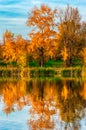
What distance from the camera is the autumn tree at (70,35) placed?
68.1m

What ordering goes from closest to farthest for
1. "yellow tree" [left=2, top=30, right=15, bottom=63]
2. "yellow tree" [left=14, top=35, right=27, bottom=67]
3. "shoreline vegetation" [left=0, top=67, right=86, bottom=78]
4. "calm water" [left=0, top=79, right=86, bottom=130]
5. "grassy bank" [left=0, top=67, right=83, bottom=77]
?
"calm water" [left=0, top=79, right=86, bottom=130] → "shoreline vegetation" [left=0, top=67, right=86, bottom=78] → "grassy bank" [left=0, top=67, right=83, bottom=77] → "yellow tree" [left=14, top=35, right=27, bottom=67] → "yellow tree" [left=2, top=30, right=15, bottom=63]

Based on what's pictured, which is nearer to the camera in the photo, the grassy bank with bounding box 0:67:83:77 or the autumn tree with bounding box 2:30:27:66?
the grassy bank with bounding box 0:67:83:77

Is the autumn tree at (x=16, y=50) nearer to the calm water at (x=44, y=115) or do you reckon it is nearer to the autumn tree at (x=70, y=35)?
the autumn tree at (x=70, y=35)

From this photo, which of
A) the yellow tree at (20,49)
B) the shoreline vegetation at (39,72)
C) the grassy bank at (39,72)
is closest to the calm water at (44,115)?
the shoreline vegetation at (39,72)

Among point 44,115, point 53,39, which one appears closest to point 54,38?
point 53,39

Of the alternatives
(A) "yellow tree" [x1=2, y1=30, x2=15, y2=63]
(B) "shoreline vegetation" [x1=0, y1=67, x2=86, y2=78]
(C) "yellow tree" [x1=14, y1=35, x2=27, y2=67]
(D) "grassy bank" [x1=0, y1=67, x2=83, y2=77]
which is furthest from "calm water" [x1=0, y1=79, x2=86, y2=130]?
(A) "yellow tree" [x1=2, y1=30, x2=15, y2=63]

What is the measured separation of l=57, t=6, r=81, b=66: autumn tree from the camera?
6806 centimetres

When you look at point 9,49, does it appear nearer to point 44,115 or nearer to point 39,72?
point 39,72

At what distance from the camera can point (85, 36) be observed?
2657 inches

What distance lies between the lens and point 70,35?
6806 cm

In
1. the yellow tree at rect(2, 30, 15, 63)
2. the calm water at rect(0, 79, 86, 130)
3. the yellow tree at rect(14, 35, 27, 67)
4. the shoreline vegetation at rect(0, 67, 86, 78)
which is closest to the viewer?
the calm water at rect(0, 79, 86, 130)

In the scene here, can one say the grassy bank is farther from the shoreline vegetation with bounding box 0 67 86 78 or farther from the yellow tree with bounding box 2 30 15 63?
the yellow tree with bounding box 2 30 15 63

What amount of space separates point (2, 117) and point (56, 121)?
108 inches

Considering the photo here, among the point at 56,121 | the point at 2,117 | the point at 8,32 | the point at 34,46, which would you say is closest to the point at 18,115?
the point at 2,117
